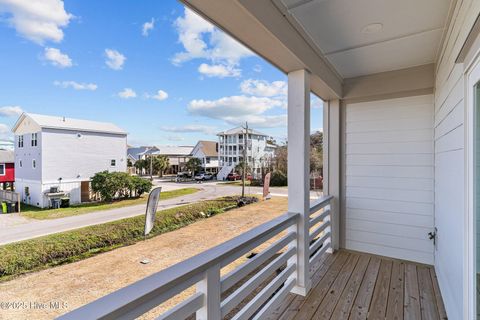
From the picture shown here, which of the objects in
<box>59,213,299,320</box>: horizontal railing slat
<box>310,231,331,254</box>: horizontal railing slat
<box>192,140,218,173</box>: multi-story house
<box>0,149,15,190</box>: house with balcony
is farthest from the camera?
<box>310,231,331,254</box>: horizontal railing slat

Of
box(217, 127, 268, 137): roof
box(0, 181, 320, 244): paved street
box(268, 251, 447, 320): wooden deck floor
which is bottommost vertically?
box(268, 251, 447, 320): wooden deck floor

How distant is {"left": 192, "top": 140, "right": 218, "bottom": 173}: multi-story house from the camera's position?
226 cm

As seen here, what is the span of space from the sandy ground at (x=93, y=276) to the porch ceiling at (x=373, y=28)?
157 centimetres

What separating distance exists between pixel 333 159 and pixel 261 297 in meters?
1.84

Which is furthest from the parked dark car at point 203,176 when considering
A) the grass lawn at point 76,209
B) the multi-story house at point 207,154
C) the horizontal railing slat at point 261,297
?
the horizontal railing slat at point 261,297

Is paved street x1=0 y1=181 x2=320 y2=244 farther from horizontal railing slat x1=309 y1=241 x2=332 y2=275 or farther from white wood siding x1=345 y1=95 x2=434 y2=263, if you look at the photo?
white wood siding x1=345 y1=95 x2=434 y2=263

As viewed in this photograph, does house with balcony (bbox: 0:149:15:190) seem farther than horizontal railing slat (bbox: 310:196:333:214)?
No

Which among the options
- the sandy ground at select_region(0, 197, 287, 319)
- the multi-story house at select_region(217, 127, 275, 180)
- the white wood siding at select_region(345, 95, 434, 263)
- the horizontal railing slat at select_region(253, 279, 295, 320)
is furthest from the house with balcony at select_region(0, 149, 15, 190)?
the white wood siding at select_region(345, 95, 434, 263)

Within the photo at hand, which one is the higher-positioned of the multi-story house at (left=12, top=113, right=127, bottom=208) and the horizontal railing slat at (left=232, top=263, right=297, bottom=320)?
the multi-story house at (left=12, top=113, right=127, bottom=208)

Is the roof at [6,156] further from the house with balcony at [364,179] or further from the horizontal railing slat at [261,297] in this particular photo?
the horizontal railing slat at [261,297]

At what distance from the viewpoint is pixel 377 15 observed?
1492 millimetres

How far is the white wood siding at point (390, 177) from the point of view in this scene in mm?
2396

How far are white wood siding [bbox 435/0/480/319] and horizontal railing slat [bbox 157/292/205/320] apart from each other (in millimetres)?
1290

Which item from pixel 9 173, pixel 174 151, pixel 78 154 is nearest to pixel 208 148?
pixel 174 151
